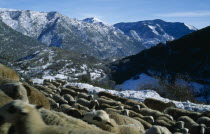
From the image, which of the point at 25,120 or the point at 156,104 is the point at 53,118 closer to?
the point at 25,120

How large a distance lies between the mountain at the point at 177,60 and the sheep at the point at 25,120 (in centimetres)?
6698

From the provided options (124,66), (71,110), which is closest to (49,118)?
(71,110)

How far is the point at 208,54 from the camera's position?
76.5 m

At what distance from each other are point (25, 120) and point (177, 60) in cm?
8034

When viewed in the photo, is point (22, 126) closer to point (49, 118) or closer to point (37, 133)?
point (37, 133)

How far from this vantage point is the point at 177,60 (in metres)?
81.9

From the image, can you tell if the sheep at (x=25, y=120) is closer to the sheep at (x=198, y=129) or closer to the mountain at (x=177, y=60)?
the sheep at (x=198, y=129)

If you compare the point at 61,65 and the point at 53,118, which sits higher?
the point at 53,118

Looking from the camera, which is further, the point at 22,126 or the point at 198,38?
the point at 198,38

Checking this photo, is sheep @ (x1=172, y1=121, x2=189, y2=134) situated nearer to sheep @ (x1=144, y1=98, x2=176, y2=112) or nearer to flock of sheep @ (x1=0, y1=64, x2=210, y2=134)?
flock of sheep @ (x1=0, y1=64, x2=210, y2=134)

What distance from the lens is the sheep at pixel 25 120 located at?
4469 mm

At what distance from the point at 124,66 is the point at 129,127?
294 feet

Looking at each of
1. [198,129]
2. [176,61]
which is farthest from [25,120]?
[176,61]

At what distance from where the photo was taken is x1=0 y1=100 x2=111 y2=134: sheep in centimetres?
447
